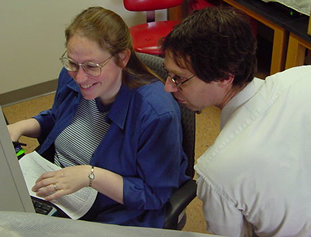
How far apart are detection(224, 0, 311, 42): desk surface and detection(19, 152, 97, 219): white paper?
127cm

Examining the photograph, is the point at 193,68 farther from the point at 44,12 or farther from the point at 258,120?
the point at 44,12

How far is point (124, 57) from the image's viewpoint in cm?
124

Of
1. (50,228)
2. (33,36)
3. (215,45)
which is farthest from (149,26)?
(50,228)

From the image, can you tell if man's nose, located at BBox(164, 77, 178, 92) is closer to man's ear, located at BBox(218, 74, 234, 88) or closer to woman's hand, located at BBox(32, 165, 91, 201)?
man's ear, located at BBox(218, 74, 234, 88)

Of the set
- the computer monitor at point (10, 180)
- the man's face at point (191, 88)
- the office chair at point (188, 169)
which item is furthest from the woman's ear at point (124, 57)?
the computer monitor at point (10, 180)

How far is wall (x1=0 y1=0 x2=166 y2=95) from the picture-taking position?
101 inches

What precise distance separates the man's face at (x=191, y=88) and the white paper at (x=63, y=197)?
0.43 metres

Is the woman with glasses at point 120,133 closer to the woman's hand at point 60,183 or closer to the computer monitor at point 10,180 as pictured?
the woman's hand at point 60,183

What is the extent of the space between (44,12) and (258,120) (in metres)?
2.08

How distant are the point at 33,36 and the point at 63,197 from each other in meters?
1.77

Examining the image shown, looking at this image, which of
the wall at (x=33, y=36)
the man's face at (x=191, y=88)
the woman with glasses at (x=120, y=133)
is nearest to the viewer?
the man's face at (x=191, y=88)

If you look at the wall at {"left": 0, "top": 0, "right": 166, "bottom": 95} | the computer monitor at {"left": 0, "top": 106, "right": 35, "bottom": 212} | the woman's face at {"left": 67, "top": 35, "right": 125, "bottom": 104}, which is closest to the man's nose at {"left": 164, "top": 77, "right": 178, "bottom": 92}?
the woman's face at {"left": 67, "top": 35, "right": 125, "bottom": 104}

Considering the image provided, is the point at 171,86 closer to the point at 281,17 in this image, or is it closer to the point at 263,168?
the point at 263,168

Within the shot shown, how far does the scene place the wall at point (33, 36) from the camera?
8.42ft
